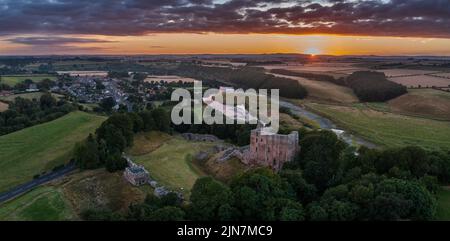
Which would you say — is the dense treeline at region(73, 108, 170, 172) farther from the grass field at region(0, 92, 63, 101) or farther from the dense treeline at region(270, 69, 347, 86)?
the dense treeline at region(270, 69, 347, 86)

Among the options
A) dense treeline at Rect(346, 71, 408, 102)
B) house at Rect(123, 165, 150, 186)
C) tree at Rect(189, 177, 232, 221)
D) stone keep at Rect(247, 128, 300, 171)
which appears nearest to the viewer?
tree at Rect(189, 177, 232, 221)

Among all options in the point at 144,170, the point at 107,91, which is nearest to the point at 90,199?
the point at 144,170

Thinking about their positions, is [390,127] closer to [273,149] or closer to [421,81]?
[273,149]

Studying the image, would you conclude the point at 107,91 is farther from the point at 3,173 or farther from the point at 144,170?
the point at 144,170

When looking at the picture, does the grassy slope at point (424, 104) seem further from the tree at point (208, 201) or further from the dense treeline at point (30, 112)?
the dense treeline at point (30, 112)

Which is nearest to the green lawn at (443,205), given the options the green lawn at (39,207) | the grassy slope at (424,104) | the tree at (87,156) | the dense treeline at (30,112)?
the green lawn at (39,207)

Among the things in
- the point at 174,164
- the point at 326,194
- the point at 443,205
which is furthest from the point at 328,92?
A: the point at 326,194

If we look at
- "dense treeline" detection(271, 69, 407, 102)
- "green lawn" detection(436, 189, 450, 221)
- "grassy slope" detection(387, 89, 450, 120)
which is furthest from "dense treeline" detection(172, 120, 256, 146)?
"dense treeline" detection(271, 69, 407, 102)
